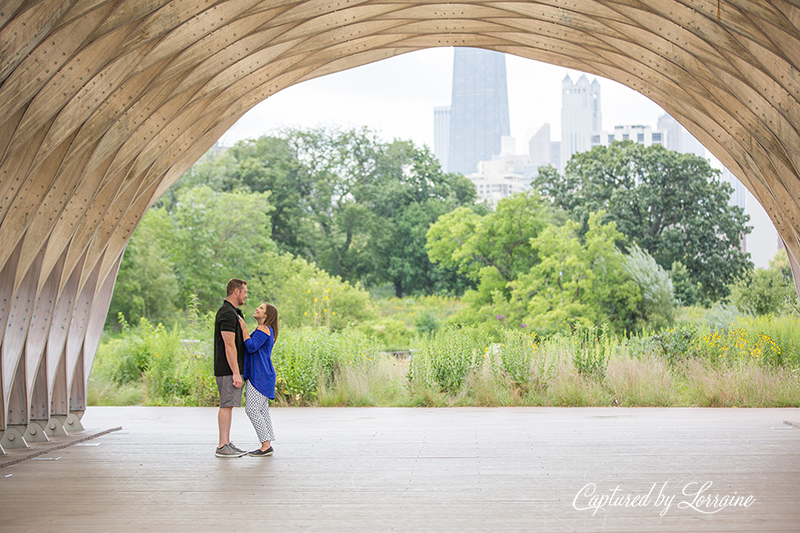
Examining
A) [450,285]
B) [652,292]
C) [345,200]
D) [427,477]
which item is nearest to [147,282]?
[345,200]

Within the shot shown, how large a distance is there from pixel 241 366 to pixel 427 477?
231 centimetres

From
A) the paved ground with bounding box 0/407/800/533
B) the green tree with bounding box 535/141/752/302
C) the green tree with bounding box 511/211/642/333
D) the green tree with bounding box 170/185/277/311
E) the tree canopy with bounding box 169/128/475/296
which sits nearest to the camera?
the paved ground with bounding box 0/407/800/533

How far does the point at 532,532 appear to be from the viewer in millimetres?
4531

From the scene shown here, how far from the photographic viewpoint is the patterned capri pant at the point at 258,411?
22.7 ft

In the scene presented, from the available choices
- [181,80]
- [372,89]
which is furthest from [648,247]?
[372,89]

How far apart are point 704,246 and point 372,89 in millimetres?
128182

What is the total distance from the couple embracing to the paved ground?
29 centimetres

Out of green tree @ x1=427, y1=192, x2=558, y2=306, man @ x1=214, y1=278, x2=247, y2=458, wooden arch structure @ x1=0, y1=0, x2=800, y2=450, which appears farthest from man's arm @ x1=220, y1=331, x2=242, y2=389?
green tree @ x1=427, y1=192, x2=558, y2=306

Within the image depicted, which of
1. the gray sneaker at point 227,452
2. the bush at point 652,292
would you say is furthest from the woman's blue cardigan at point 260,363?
the bush at point 652,292

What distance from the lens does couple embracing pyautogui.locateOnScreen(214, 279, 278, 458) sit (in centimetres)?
683

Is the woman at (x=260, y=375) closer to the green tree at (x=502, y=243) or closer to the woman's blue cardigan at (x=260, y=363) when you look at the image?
the woman's blue cardigan at (x=260, y=363)

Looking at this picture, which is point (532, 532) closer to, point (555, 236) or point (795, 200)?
point (795, 200)

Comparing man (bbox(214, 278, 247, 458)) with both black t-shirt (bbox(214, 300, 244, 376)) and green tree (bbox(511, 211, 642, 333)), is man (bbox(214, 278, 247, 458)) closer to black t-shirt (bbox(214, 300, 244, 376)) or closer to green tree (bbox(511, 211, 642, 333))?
black t-shirt (bbox(214, 300, 244, 376))

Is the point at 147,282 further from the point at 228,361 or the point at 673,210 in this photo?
the point at 673,210
